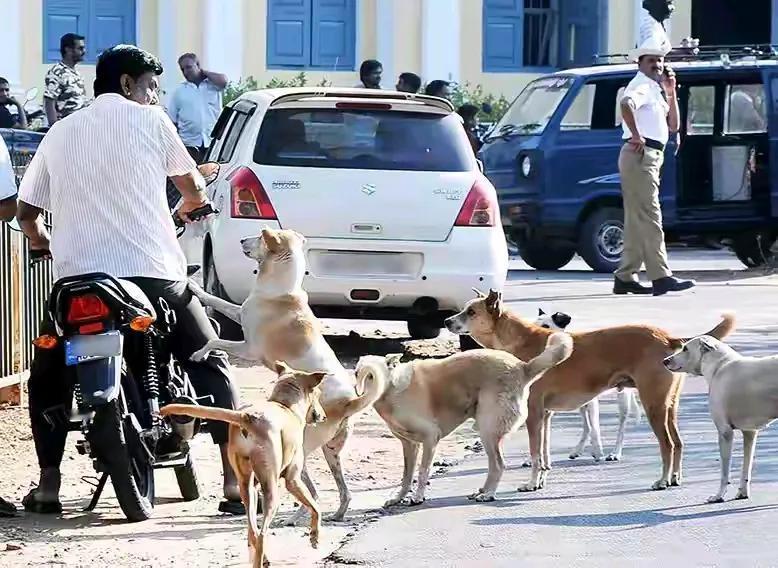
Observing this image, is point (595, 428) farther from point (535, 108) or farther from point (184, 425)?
point (535, 108)

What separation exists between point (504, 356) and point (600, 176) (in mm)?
10867

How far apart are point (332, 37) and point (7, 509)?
2434cm

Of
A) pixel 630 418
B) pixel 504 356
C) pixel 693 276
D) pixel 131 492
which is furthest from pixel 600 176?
pixel 131 492

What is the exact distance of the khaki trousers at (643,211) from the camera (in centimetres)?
1616

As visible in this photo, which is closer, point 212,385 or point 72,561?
point 72,561

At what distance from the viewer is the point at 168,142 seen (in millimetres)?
7367

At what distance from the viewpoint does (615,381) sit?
27.8 feet

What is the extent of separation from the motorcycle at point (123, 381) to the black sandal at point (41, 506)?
0.14 meters

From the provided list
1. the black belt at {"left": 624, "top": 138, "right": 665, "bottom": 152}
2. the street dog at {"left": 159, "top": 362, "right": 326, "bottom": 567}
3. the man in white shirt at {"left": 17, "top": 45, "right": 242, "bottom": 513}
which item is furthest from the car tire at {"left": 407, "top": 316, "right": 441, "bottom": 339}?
the street dog at {"left": 159, "top": 362, "right": 326, "bottom": 567}

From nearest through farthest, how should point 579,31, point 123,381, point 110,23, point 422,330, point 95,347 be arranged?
point 95,347, point 123,381, point 422,330, point 110,23, point 579,31

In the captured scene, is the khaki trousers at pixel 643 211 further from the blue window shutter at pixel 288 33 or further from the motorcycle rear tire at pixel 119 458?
the blue window shutter at pixel 288 33

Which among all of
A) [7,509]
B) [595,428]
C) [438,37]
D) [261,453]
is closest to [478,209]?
[595,428]

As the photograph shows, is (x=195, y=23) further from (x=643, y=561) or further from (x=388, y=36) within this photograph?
(x=643, y=561)

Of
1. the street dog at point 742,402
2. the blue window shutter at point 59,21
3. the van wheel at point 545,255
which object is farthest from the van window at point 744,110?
the blue window shutter at point 59,21
